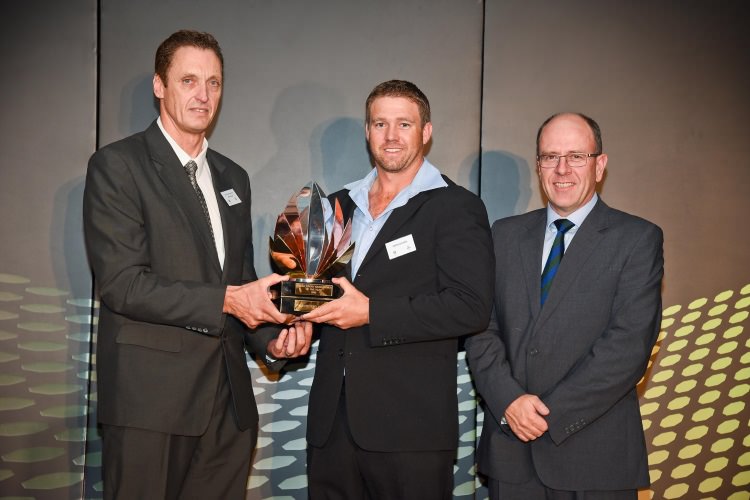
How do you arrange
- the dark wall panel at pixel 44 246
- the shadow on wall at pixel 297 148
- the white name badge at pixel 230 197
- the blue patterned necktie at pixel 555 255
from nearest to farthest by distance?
the blue patterned necktie at pixel 555 255
the white name badge at pixel 230 197
the dark wall panel at pixel 44 246
the shadow on wall at pixel 297 148

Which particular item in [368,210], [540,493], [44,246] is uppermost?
[368,210]

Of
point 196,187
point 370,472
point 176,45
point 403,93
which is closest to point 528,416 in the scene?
point 370,472

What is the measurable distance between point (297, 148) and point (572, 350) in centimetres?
168

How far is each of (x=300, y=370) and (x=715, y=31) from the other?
267 centimetres

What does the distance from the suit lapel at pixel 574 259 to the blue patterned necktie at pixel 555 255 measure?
0.04 m

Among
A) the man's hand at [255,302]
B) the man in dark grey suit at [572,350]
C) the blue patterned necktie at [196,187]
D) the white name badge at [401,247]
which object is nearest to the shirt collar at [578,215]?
the man in dark grey suit at [572,350]

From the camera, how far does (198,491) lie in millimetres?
2508

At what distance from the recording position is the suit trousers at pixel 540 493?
240 centimetres

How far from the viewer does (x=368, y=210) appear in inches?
111

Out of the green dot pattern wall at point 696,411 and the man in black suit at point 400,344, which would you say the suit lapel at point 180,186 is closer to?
the man in black suit at point 400,344

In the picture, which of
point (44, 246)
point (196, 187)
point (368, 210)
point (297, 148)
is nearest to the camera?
point (196, 187)

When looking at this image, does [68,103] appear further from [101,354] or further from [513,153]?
[513,153]

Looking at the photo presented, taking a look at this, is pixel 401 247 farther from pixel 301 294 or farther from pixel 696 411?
pixel 696 411

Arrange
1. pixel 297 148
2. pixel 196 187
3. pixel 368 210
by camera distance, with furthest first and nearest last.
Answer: pixel 297 148
pixel 368 210
pixel 196 187
